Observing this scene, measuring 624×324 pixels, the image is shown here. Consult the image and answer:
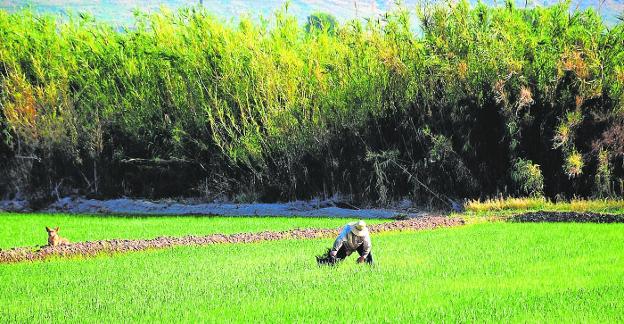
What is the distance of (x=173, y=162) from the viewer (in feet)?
70.3

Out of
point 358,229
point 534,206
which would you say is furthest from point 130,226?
point 358,229

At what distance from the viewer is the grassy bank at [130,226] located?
14422 millimetres

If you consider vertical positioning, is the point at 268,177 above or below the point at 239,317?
above

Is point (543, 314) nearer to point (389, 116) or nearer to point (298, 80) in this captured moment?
point (389, 116)

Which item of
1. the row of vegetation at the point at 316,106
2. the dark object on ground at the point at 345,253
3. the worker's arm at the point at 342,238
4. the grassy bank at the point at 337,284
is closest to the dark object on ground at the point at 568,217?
the row of vegetation at the point at 316,106

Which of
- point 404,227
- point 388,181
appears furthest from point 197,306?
point 388,181

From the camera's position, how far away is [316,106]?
20.2 m

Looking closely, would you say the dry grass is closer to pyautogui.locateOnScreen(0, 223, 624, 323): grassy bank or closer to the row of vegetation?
the row of vegetation

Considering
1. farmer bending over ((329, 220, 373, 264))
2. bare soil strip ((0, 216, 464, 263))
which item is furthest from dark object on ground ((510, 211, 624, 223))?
farmer bending over ((329, 220, 373, 264))

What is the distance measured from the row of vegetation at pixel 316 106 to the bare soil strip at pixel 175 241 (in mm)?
3293

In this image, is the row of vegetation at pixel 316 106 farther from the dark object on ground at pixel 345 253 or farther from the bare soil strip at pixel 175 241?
the dark object on ground at pixel 345 253

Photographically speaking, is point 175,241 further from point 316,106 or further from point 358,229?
point 316,106

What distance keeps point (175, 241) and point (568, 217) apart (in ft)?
22.4

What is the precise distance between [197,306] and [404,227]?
26.2 feet
